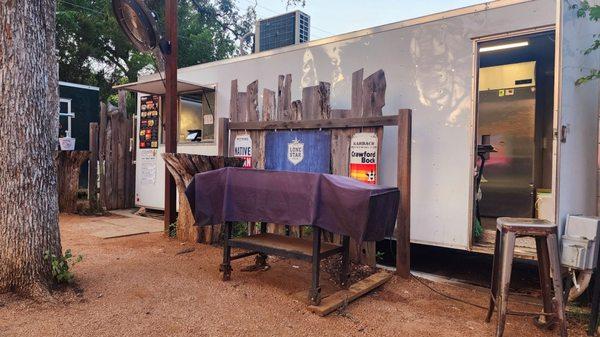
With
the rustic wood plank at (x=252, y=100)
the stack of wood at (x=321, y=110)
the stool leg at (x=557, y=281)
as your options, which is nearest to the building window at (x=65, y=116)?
the stack of wood at (x=321, y=110)

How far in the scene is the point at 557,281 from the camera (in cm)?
271

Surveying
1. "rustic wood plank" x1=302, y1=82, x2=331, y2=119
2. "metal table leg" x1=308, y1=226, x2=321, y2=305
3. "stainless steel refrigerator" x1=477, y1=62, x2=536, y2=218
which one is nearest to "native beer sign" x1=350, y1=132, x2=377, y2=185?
"rustic wood plank" x1=302, y1=82, x2=331, y2=119

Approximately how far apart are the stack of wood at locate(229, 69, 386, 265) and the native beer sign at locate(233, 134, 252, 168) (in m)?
0.06

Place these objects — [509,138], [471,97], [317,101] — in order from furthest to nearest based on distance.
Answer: [509,138] → [317,101] → [471,97]

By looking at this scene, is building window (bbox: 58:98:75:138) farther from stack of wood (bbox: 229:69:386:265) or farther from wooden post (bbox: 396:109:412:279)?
wooden post (bbox: 396:109:412:279)

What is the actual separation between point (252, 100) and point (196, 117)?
228 cm

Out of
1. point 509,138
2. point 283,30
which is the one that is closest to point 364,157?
point 509,138

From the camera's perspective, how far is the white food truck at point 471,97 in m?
3.63

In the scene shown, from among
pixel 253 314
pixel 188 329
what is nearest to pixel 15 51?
pixel 188 329

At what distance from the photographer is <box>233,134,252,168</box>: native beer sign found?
533 cm

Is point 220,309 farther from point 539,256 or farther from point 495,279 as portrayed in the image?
point 539,256

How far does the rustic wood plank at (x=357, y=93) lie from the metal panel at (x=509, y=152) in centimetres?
246

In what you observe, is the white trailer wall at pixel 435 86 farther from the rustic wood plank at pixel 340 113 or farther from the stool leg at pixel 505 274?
the stool leg at pixel 505 274

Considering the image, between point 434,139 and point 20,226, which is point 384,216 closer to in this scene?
point 434,139
